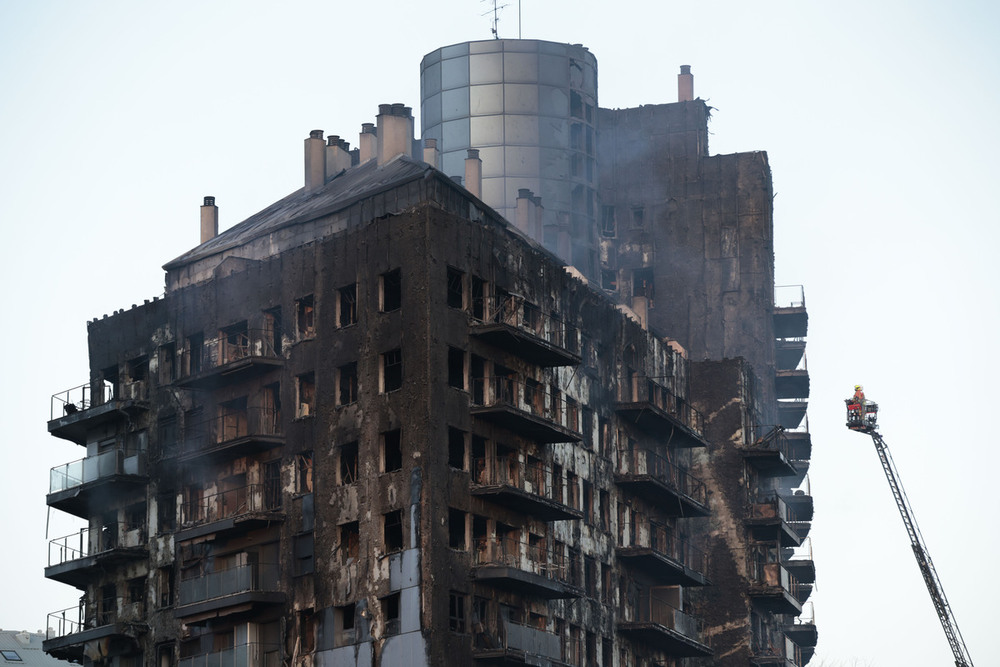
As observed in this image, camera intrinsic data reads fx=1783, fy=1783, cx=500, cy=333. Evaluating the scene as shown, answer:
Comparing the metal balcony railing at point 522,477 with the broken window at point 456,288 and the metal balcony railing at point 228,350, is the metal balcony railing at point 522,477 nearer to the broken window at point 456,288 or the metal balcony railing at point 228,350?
the broken window at point 456,288

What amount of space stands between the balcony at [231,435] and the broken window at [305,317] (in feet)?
12.0

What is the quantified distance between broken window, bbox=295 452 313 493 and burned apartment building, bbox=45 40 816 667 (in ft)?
0.71

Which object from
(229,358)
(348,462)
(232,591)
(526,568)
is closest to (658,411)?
(526,568)

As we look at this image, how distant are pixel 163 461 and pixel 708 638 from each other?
32.4 metres

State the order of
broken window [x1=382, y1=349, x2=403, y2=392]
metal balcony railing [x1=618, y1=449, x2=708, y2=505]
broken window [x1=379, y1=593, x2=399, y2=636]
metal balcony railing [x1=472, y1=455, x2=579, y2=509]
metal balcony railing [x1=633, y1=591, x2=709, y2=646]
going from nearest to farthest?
broken window [x1=379, y1=593, x2=399, y2=636] → broken window [x1=382, y1=349, x2=403, y2=392] → metal balcony railing [x1=472, y1=455, x2=579, y2=509] → metal balcony railing [x1=633, y1=591, x2=709, y2=646] → metal balcony railing [x1=618, y1=449, x2=708, y2=505]

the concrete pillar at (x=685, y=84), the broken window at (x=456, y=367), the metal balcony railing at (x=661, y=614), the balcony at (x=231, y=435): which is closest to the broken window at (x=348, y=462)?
the balcony at (x=231, y=435)

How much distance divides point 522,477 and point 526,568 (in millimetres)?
3879

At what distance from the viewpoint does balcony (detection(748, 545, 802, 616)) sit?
97312mm

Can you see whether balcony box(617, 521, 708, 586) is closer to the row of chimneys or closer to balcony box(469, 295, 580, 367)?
balcony box(469, 295, 580, 367)

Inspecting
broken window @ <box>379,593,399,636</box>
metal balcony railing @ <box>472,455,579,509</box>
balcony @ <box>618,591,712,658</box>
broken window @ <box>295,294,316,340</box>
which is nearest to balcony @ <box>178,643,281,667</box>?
broken window @ <box>379,593,399,636</box>

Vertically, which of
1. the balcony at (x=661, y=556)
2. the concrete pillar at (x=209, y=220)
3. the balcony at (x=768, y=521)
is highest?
the concrete pillar at (x=209, y=220)

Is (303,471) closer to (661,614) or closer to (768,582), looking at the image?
(661,614)

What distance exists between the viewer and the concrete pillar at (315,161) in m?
90.8

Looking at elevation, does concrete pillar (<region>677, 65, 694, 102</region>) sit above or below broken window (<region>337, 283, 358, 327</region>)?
above
